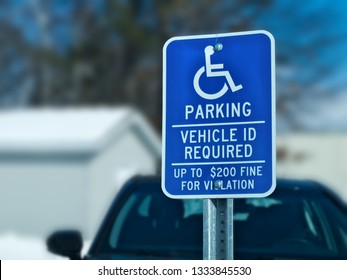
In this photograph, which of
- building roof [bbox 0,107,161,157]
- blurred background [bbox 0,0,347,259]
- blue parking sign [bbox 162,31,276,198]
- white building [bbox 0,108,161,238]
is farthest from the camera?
blurred background [bbox 0,0,347,259]

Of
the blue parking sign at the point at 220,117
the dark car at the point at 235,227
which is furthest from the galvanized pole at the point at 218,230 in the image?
the dark car at the point at 235,227

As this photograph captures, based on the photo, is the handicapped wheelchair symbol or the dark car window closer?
the handicapped wheelchair symbol

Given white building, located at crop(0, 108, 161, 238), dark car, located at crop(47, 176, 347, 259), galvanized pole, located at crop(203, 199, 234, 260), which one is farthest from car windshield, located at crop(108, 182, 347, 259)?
white building, located at crop(0, 108, 161, 238)

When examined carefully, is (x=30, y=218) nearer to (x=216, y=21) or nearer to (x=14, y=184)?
(x=14, y=184)

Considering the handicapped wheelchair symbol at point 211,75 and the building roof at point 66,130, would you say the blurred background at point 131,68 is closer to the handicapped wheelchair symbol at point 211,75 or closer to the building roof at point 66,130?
the building roof at point 66,130

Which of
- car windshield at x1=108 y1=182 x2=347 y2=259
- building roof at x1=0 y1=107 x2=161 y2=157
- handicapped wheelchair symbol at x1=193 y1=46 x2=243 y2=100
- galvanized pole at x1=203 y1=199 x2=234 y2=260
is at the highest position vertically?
building roof at x1=0 y1=107 x2=161 y2=157

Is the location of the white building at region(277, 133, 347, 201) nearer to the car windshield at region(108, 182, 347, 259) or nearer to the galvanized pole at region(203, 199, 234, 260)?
the car windshield at region(108, 182, 347, 259)

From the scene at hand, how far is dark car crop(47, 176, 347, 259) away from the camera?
5.26 m

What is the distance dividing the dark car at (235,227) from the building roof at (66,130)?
39.7ft

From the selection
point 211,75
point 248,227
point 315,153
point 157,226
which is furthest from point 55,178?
point 211,75

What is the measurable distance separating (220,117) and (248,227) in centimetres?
246

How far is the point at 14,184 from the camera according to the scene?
1797 cm

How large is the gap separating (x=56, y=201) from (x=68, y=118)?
3.03 metres

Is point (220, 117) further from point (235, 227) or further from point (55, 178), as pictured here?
point (55, 178)
